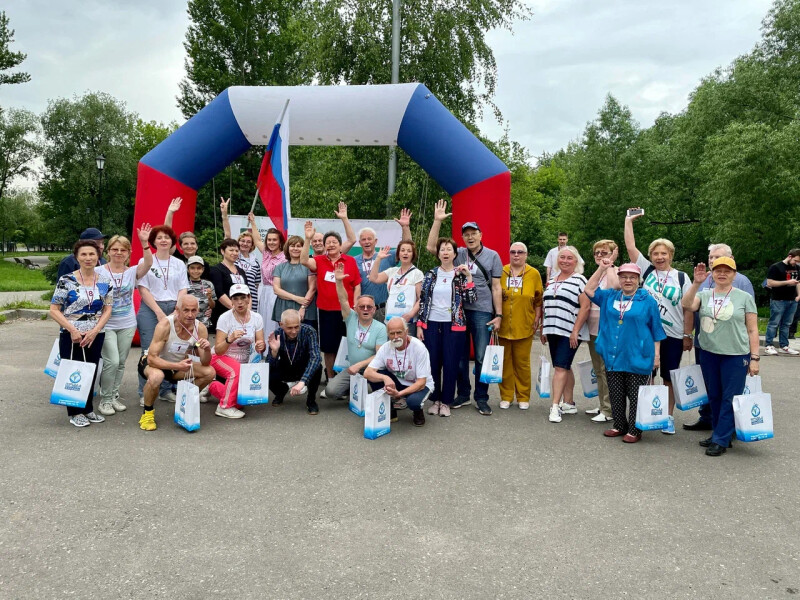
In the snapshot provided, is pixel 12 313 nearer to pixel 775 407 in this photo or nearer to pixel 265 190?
pixel 265 190

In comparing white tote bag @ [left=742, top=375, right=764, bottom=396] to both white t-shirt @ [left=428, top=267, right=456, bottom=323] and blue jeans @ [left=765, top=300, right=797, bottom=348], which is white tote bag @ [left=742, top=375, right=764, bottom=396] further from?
blue jeans @ [left=765, top=300, right=797, bottom=348]

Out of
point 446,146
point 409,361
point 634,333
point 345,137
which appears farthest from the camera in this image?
point 345,137

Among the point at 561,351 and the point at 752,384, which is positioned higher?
the point at 561,351

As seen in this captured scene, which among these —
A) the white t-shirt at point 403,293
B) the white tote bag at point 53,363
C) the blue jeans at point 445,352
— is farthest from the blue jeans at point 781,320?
the white tote bag at point 53,363

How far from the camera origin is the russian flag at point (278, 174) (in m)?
8.00

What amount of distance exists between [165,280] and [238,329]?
2.80 feet

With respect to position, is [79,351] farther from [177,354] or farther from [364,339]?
[364,339]

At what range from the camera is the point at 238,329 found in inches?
220

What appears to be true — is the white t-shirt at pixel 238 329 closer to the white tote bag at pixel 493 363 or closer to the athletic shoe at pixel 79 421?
the athletic shoe at pixel 79 421

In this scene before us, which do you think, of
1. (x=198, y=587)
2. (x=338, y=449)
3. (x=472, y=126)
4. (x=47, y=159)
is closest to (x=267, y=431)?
(x=338, y=449)

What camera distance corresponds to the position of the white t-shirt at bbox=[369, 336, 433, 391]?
17.2 ft

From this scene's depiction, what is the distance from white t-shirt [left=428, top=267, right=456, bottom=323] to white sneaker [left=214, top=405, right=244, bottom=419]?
1990 millimetres

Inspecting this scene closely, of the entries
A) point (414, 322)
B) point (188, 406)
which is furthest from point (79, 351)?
point (414, 322)

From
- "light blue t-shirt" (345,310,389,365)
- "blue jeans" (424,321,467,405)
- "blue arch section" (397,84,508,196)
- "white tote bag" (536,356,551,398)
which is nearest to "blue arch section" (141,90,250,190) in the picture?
"blue arch section" (397,84,508,196)
